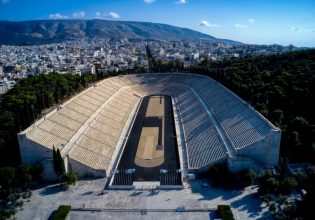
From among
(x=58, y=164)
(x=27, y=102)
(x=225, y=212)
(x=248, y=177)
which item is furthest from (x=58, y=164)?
(x=27, y=102)

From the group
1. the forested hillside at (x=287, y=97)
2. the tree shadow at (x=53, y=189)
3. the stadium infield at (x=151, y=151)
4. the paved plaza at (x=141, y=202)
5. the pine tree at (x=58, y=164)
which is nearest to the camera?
the paved plaza at (x=141, y=202)

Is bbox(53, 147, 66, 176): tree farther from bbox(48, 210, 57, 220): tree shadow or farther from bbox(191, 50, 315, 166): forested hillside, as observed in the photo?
bbox(191, 50, 315, 166): forested hillside

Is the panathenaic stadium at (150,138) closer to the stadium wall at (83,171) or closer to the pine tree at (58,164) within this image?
the stadium wall at (83,171)

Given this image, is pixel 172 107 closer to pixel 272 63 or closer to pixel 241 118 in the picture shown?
pixel 241 118

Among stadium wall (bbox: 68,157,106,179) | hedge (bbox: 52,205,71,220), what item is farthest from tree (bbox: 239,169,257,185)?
hedge (bbox: 52,205,71,220)

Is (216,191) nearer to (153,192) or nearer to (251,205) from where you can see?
(251,205)

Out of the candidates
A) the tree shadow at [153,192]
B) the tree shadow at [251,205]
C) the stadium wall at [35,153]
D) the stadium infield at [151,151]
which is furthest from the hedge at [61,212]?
the tree shadow at [251,205]

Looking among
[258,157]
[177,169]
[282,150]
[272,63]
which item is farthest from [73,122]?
[272,63]
